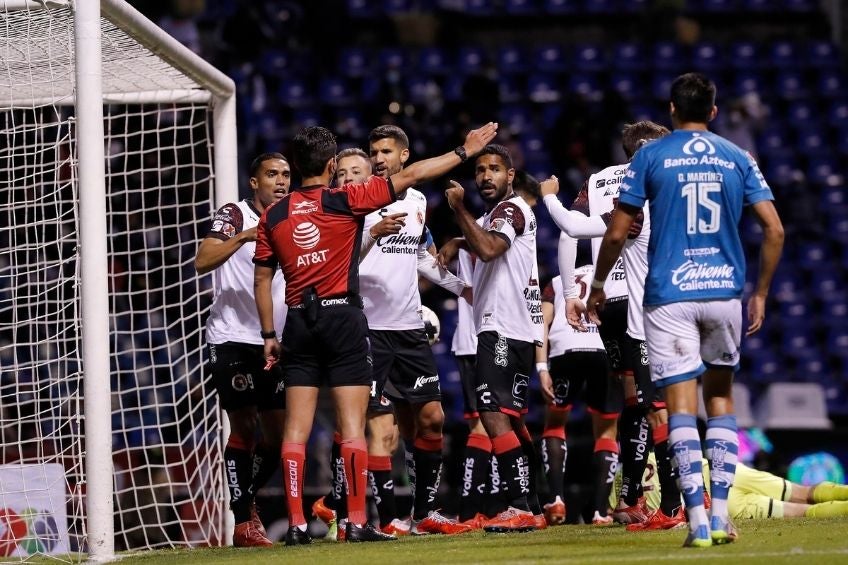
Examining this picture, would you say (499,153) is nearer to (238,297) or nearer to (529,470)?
(238,297)

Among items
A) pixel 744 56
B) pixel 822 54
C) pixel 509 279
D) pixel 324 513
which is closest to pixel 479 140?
pixel 509 279

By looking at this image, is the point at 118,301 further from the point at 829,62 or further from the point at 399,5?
the point at 829,62

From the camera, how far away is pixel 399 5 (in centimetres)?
1984

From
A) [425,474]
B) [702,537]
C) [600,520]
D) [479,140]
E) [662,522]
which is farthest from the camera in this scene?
[600,520]

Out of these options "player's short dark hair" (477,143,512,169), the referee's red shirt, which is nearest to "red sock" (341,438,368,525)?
the referee's red shirt

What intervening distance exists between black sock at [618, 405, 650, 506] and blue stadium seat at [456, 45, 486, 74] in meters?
11.0

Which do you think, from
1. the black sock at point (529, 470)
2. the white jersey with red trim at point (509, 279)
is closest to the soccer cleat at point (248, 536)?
the black sock at point (529, 470)

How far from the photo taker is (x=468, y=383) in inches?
361

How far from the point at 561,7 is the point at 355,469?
547 inches

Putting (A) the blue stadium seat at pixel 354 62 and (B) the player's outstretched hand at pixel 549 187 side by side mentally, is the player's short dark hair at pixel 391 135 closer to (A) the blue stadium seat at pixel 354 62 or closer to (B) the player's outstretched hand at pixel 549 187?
(B) the player's outstretched hand at pixel 549 187

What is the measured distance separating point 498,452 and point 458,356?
1.26 metres

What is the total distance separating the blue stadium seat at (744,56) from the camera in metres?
19.1

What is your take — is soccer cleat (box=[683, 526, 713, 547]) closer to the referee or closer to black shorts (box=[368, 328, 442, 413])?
the referee

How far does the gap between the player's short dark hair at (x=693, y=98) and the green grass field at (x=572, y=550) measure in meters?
2.05
